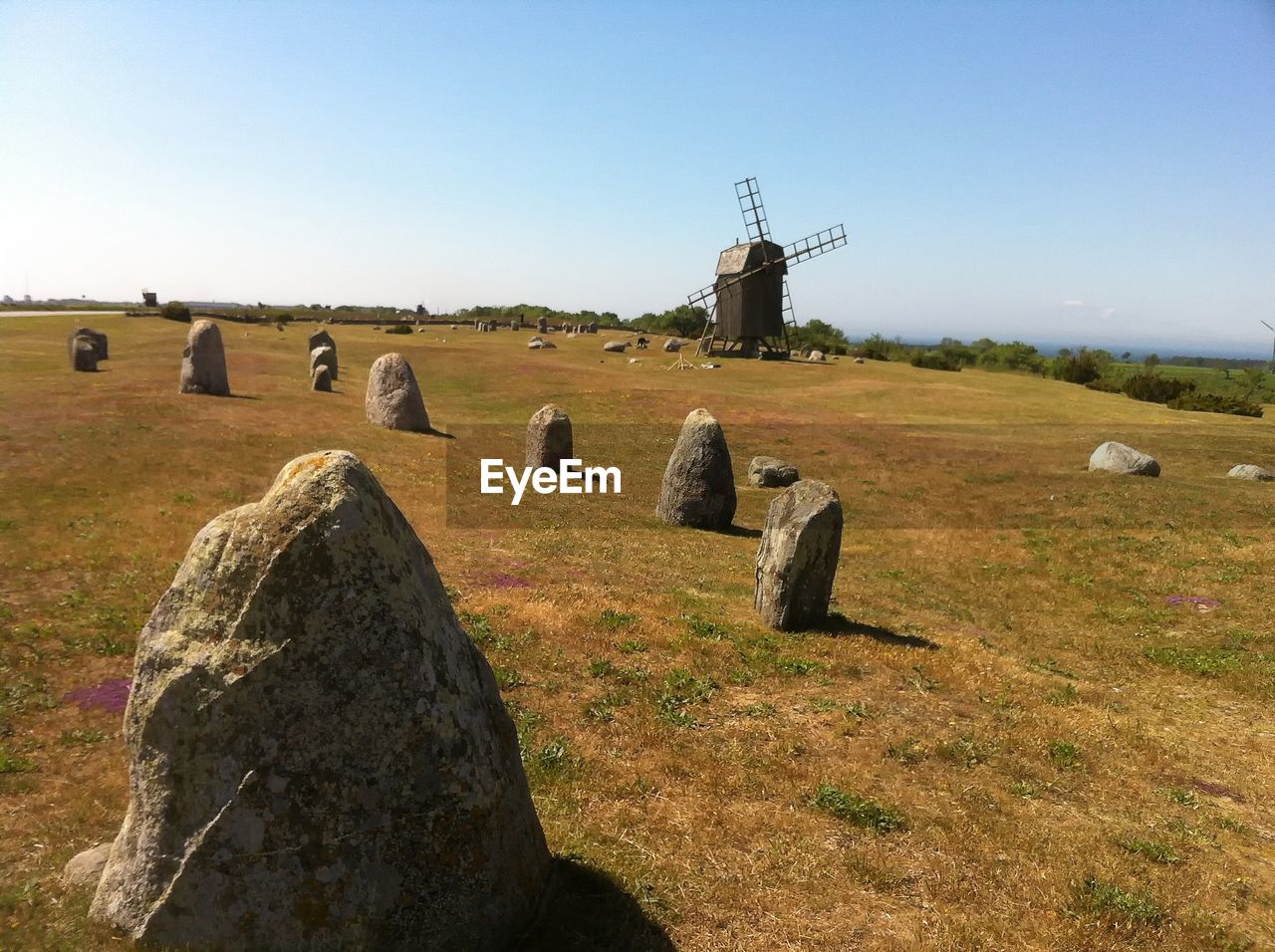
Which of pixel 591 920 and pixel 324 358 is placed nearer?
pixel 591 920

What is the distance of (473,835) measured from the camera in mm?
5188

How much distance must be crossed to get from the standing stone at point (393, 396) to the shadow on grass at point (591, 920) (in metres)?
27.6

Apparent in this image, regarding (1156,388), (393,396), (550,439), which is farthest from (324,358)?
(1156,388)

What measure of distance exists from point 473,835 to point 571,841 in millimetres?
2486

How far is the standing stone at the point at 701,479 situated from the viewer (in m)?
22.8

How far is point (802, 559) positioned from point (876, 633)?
223 centimetres

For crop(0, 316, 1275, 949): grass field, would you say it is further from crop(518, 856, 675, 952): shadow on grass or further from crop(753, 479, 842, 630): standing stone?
crop(753, 479, 842, 630): standing stone

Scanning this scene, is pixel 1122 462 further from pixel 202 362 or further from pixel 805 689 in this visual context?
pixel 202 362

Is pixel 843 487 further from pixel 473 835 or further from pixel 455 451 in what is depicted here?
pixel 473 835

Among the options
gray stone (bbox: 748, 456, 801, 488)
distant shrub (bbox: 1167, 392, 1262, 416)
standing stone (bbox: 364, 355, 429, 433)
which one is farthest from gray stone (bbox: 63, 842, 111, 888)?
distant shrub (bbox: 1167, 392, 1262, 416)

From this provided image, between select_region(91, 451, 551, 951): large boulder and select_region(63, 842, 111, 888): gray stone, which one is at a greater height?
select_region(91, 451, 551, 951): large boulder

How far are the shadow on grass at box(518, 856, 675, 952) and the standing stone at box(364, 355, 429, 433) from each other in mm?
27606

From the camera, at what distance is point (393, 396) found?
31.8 meters

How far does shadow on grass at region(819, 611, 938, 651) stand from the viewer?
1380 centimetres
